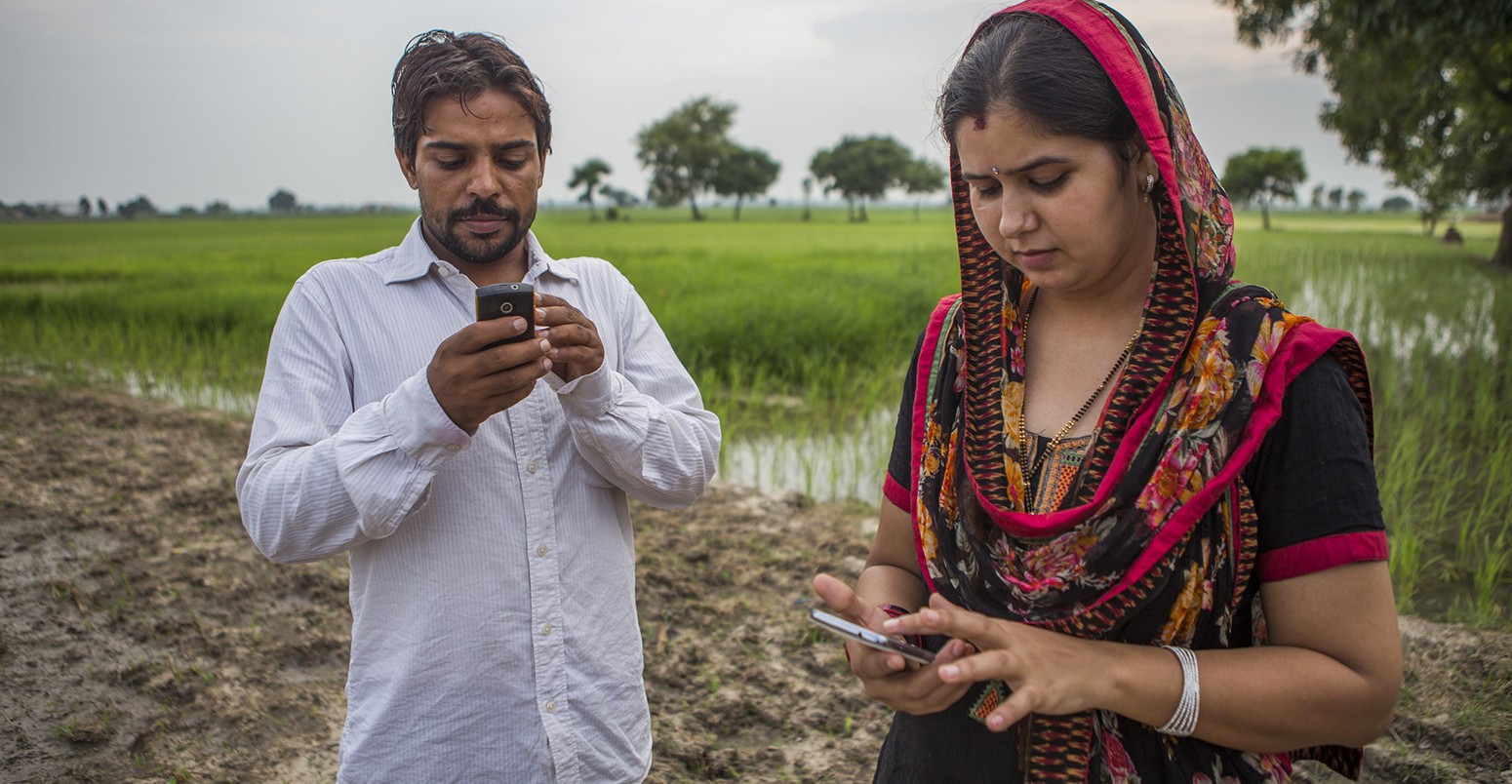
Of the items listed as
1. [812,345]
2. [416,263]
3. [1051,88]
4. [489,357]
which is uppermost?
[1051,88]

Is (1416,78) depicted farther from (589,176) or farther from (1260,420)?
(589,176)

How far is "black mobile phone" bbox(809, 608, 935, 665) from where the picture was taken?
3.39 ft

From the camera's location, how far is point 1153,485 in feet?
3.59

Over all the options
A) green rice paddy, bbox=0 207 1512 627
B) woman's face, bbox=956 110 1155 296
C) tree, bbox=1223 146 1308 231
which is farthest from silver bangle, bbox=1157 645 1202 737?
tree, bbox=1223 146 1308 231

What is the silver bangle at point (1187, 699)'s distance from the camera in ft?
3.51

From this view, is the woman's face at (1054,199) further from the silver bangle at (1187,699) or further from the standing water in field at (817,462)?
the standing water in field at (817,462)

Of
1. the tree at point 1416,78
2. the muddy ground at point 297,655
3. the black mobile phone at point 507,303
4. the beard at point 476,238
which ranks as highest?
the tree at point 1416,78

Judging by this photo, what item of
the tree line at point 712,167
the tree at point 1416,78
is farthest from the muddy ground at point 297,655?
the tree line at point 712,167

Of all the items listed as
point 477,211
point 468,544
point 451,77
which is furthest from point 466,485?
point 451,77

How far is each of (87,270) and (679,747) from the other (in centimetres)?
1105

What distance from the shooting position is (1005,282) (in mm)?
1358

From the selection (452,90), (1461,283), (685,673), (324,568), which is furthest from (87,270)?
(1461,283)

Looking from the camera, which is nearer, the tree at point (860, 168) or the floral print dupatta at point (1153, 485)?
the floral print dupatta at point (1153, 485)

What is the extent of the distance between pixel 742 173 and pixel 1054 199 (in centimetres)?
6265
